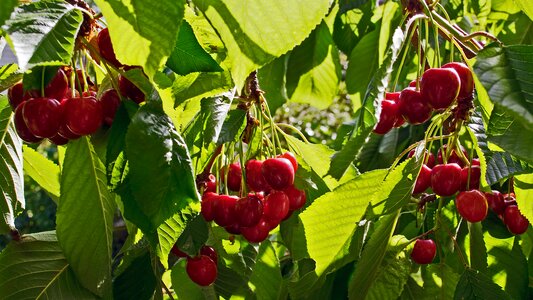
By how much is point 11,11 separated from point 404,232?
118 centimetres

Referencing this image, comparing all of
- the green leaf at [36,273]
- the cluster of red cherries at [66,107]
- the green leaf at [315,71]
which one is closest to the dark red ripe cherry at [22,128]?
the cluster of red cherries at [66,107]

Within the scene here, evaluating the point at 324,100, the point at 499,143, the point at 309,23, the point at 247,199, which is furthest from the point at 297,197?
the point at 324,100

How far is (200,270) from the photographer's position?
1.14 metres

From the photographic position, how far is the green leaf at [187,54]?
0.72m

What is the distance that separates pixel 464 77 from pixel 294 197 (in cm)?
32

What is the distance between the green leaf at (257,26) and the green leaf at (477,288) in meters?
0.71

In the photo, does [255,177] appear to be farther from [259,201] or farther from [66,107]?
[66,107]

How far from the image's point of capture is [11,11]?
20.2 inches

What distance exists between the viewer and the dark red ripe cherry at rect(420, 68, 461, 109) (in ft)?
2.84

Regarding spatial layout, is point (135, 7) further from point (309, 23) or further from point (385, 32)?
point (385, 32)

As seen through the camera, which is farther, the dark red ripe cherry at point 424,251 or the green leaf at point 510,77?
the dark red ripe cherry at point 424,251

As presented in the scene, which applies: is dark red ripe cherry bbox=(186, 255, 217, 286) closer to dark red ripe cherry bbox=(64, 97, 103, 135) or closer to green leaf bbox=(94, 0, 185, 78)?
dark red ripe cherry bbox=(64, 97, 103, 135)

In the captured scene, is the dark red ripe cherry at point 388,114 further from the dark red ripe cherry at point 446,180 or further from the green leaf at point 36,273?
the green leaf at point 36,273

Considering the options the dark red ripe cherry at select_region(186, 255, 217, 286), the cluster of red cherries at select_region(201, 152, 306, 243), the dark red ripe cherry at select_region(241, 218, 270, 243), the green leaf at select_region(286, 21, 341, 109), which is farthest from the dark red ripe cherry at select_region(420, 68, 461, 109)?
the green leaf at select_region(286, 21, 341, 109)
